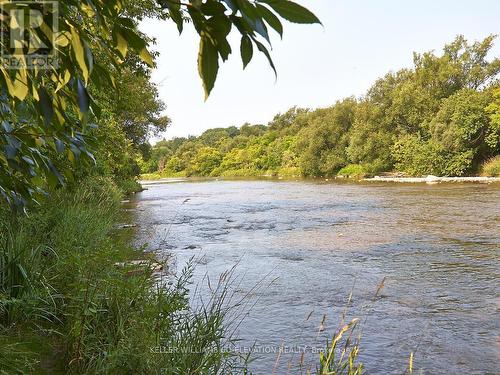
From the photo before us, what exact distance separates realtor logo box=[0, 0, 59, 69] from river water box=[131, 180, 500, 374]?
2064mm

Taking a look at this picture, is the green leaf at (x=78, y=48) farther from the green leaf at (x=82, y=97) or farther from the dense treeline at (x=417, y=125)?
the dense treeline at (x=417, y=125)

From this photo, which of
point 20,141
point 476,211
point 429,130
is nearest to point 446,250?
point 476,211

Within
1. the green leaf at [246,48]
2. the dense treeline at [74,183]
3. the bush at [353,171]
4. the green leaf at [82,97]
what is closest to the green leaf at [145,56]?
the dense treeline at [74,183]

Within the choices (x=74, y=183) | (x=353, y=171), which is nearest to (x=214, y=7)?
(x=74, y=183)

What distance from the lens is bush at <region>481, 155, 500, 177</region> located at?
1187 inches

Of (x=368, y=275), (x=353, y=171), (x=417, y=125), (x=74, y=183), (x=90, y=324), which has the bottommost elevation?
(x=368, y=275)

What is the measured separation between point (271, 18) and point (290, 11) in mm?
36

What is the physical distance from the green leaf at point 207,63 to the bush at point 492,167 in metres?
33.3

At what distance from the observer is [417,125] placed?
132 ft

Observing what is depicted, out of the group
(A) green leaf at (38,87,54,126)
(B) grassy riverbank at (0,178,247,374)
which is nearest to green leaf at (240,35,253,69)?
(A) green leaf at (38,87,54,126)

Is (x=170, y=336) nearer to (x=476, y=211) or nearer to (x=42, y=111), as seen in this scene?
(x=42, y=111)

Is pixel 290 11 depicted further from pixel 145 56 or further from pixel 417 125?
pixel 417 125

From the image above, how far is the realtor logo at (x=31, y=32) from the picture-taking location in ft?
2.47

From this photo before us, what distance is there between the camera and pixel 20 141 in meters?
1.56
